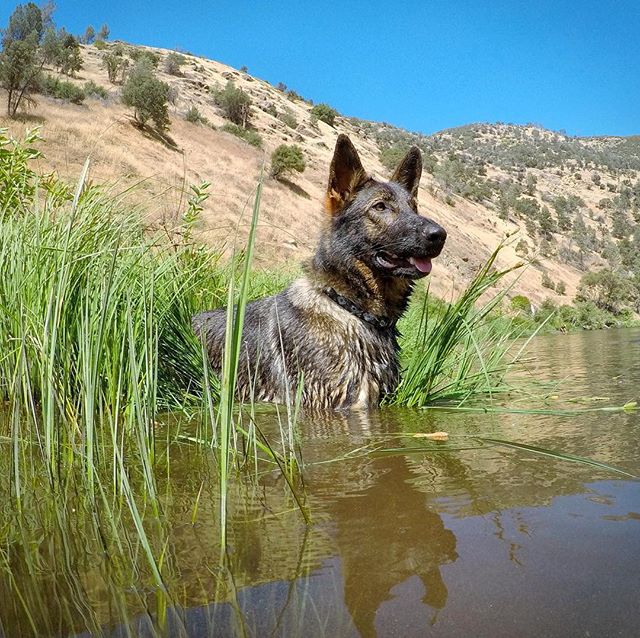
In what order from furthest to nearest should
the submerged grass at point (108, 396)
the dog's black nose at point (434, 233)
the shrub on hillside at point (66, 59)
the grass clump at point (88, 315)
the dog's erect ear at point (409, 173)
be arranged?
1. the shrub on hillside at point (66, 59)
2. the dog's erect ear at point (409, 173)
3. the dog's black nose at point (434, 233)
4. the grass clump at point (88, 315)
5. the submerged grass at point (108, 396)

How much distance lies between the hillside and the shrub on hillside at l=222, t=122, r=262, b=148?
62 cm

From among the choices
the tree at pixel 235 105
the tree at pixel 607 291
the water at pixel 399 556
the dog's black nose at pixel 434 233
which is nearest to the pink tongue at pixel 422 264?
the dog's black nose at pixel 434 233

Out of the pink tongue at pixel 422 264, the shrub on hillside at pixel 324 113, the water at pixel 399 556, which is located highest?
the shrub on hillside at pixel 324 113

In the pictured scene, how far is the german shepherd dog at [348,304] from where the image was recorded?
3.86 m

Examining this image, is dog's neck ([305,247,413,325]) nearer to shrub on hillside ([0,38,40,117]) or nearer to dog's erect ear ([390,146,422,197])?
dog's erect ear ([390,146,422,197])

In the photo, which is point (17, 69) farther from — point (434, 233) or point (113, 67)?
point (434, 233)

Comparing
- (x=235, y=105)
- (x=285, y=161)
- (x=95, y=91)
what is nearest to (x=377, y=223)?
(x=285, y=161)

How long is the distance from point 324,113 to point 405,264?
5842 centimetres

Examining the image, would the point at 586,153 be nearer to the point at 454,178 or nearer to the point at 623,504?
the point at 454,178

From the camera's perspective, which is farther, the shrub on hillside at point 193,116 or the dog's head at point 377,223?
the shrub on hillside at point 193,116

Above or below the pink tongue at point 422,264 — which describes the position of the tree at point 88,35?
above

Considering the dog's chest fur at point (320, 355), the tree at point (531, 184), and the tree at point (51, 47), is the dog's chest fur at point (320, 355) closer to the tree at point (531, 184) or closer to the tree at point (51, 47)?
the tree at point (51, 47)

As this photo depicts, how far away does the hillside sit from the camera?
28.5 m

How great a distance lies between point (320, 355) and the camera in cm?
390
